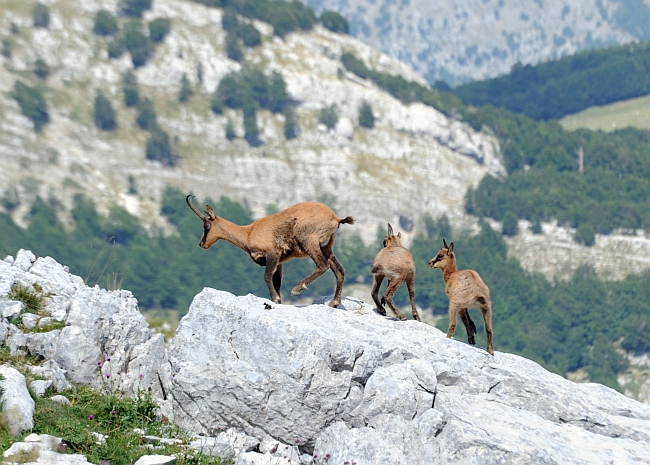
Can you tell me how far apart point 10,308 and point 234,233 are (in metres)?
5.93

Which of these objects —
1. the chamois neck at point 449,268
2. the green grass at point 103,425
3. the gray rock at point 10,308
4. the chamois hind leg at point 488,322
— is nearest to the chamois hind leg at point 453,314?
the chamois hind leg at point 488,322

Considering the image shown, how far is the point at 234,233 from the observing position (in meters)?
25.8

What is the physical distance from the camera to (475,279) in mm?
24797

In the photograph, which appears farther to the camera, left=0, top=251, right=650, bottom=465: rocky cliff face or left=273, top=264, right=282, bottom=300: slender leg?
left=273, top=264, right=282, bottom=300: slender leg

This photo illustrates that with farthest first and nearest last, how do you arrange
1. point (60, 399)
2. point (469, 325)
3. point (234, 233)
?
1. point (234, 233)
2. point (469, 325)
3. point (60, 399)

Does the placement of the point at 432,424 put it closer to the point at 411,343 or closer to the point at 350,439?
the point at 350,439

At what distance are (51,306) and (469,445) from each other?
30.0 feet

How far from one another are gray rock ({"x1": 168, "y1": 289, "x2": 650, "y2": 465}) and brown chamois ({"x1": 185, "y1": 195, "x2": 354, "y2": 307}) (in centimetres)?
277

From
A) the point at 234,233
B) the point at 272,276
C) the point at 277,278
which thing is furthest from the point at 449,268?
the point at 234,233

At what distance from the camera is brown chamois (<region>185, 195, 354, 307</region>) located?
2481cm

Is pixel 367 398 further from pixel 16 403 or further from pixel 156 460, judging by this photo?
pixel 16 403

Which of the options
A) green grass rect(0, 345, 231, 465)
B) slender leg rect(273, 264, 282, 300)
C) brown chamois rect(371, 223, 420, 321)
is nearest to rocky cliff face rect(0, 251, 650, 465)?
green grass rect(0, 345, 231, 465)

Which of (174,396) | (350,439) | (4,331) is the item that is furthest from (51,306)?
(350,439)

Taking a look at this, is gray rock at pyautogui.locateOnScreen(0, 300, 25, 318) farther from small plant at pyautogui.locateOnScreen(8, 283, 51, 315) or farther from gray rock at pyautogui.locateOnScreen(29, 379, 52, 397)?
gray rock at pyautogui.locateOnScreen(29, 379, 52, 397)
